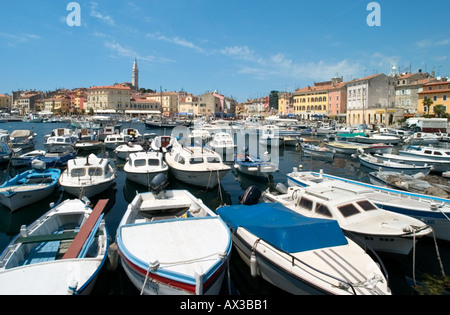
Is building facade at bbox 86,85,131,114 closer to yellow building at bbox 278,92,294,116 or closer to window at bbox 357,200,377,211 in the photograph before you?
yellow building at bbox 278,92,294,116

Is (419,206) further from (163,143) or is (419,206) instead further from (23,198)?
(163,143)

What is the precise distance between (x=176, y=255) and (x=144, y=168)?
1355cm

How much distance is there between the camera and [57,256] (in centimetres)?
983

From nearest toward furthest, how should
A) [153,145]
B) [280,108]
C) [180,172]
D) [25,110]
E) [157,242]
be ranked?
[157,242]
[180,172]
[153,145]
[280,108]
[25,110]

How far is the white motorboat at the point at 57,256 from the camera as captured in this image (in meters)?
6.84

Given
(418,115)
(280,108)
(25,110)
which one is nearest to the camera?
(418,115)

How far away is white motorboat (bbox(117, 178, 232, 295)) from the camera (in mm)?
6824

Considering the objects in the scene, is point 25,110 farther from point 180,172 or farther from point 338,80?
point 180,172

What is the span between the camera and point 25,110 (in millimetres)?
173375

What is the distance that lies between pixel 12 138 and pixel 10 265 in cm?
3974

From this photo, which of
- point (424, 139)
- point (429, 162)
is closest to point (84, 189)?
point (429, 162)

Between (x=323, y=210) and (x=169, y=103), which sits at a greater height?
(x=169, y=103)
